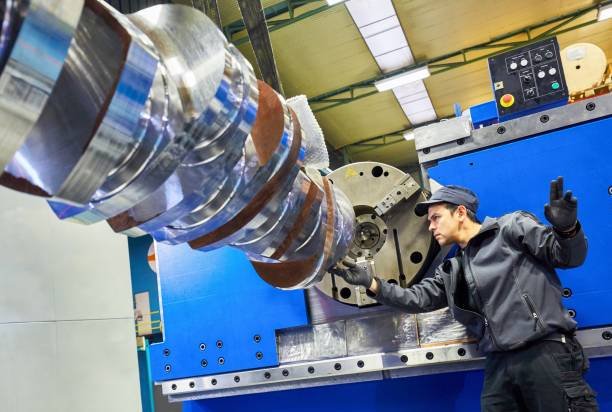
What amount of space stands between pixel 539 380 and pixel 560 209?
0.55 meters

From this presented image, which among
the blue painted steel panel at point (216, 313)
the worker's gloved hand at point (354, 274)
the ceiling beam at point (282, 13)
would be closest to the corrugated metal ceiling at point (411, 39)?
the ceiling beam at point (282, 13)

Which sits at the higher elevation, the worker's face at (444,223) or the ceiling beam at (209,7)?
the ceiling beam at (209,7)

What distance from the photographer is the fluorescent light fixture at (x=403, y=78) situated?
8.08m

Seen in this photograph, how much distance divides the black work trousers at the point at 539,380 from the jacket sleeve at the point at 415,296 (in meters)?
0.25

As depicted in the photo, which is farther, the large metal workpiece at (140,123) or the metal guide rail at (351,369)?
the metal guide rail at (351,369)

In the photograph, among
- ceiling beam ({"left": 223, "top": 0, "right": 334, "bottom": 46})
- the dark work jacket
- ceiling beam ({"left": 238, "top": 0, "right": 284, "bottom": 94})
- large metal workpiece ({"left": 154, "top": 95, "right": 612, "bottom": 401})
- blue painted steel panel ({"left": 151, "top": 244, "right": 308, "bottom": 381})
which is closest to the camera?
ceiling beam ({"left": 238, "top": 0, "right": 284, "bottom": 94})

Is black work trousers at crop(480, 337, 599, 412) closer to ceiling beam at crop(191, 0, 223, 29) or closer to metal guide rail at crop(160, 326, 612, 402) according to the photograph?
metal guide rail at crop(160, 326, 612, 402)

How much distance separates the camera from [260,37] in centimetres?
92

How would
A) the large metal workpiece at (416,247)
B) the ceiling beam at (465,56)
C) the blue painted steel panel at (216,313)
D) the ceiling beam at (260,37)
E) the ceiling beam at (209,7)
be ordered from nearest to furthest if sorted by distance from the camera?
the ceiling beam at (209,7) < the ceiling beam at (260,37) < the large metal workpiece at (416,247) < the blue painted steel panel at (216,313) < the ceiling beam at (465,56)

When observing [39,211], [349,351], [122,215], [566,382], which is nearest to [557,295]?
[566,382]

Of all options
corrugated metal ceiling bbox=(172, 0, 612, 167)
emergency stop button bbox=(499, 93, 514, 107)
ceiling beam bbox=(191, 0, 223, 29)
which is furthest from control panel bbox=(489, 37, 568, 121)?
corrugated metal ceiling bbox=(172, 0, 612, 167)

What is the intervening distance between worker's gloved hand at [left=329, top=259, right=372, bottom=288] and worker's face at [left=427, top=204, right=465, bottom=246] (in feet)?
1.02

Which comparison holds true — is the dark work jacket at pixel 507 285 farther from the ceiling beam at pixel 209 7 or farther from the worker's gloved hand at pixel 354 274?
the ceiling beam at pixel 209 7

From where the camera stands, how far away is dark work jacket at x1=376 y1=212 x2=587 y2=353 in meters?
1.62
